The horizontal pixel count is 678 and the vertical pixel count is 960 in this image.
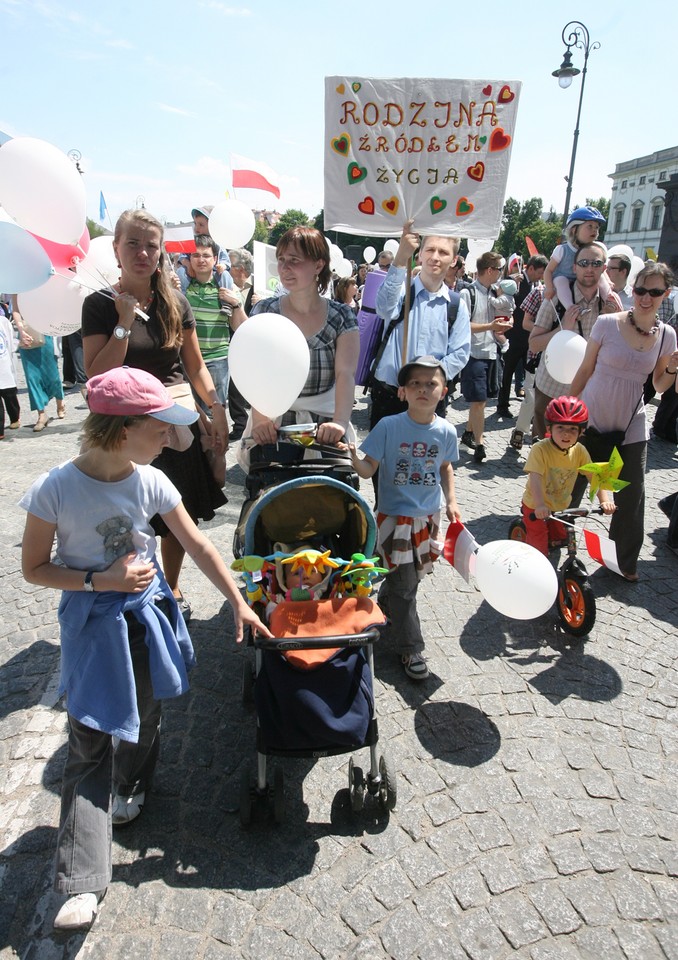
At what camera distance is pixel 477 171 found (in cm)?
382

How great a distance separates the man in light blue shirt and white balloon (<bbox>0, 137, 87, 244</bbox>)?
206cm

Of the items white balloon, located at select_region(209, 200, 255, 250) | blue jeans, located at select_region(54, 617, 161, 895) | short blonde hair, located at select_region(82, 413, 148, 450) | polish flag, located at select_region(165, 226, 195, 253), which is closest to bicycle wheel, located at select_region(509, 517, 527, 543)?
blue jeans, located at select_region(54, 617, 161, 895)

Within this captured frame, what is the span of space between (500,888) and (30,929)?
1.66 meters

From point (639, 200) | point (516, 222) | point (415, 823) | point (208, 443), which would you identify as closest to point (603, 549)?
point (415, 823)

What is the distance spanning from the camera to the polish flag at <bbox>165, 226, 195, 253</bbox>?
30.7 ft

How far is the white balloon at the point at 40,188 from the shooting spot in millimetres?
2914

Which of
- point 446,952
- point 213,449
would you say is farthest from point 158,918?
point 213,449

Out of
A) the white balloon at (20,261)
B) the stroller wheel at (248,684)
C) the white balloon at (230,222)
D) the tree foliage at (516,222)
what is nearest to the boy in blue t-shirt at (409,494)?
the stroller wheel at (248,684)

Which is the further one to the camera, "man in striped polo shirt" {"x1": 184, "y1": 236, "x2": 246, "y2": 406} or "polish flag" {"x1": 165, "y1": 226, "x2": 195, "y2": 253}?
"polish flag" {"x1": 165, "y1": 226, "x2": 195, "y2": 253}

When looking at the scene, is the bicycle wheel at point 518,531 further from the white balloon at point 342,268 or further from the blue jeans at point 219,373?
the white balloon at point 342,268

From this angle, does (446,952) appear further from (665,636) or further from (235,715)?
(665,636)

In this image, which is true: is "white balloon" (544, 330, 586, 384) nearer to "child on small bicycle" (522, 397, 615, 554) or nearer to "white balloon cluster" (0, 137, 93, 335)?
"child on small bicycle" (522, 397, 615, 554)

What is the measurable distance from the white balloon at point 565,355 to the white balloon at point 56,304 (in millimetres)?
3574

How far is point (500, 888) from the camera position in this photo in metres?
2.18
